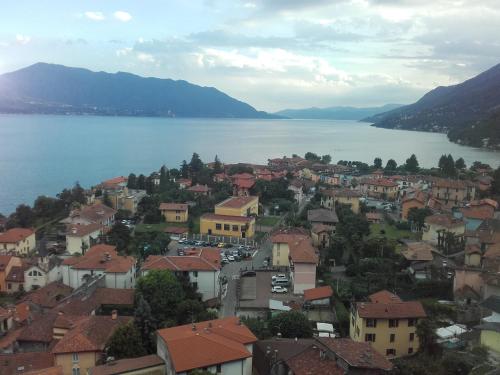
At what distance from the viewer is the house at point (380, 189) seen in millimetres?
39812

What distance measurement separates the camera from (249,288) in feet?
60.7

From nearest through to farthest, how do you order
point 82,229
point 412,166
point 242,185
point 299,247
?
1. point 299,247
2. point 82,229
3. point 242,185
4. point 412,166

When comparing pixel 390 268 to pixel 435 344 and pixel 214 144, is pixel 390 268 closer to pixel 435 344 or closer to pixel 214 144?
pixel 435 344

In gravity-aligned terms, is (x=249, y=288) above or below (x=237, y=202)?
below

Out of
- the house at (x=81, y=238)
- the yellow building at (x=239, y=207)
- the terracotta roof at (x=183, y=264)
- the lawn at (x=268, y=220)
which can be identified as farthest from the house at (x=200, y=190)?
the terracotta roof at (x=183, y=264)

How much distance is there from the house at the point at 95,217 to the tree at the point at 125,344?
15.5 metres

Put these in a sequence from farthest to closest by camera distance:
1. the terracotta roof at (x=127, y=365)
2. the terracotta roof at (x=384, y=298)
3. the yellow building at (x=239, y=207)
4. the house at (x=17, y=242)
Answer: the yellow building at (x=239, y=207)
the house at (x=17, y=242)
the terracotta roof at (x=384, y=298)
the terracotta roof at (x=127, y=365)

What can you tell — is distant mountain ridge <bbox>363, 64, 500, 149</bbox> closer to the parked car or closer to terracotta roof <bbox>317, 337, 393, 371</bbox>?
the parked car

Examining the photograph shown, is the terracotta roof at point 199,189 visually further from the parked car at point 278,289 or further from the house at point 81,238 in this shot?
the parked car at point 278,289

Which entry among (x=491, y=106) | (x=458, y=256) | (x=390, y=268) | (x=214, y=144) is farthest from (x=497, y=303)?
(x=491, y=106)

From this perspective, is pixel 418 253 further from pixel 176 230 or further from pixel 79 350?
pixel 79 350

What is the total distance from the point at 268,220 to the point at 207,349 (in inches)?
791

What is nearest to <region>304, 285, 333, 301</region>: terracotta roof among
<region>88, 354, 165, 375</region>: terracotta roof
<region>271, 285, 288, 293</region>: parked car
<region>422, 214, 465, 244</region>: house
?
<region>271, 285, 288, 293</region>: parked car

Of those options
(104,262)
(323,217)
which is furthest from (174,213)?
(104,262)
